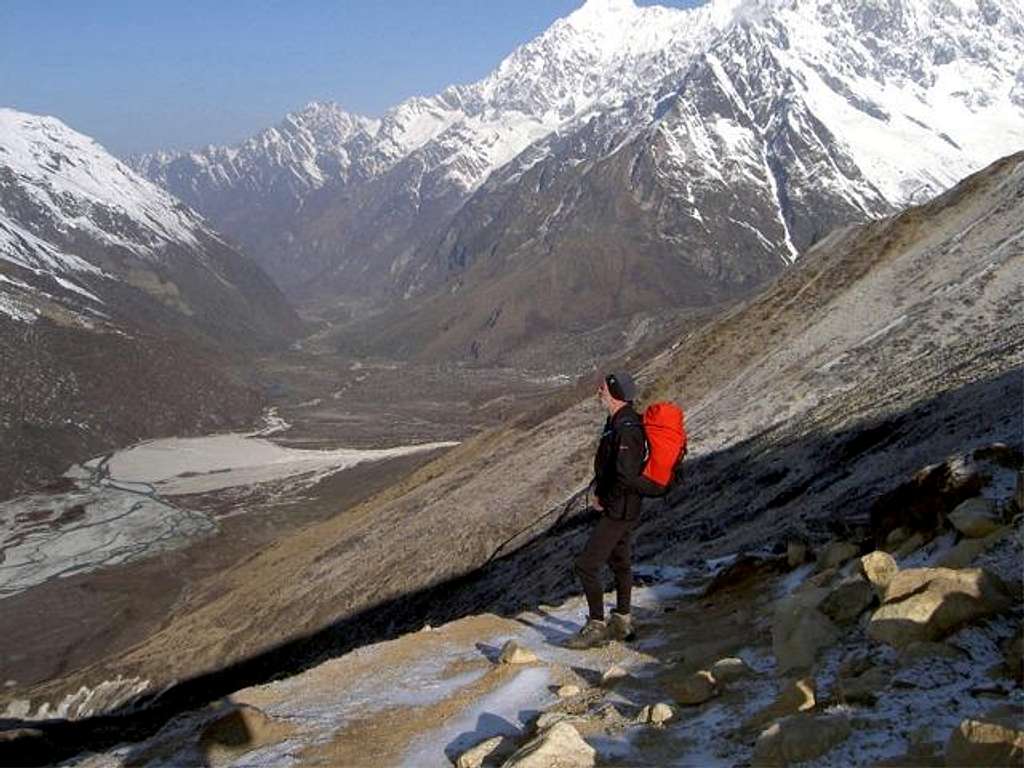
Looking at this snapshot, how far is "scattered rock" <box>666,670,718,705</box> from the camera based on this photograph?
9156 mm

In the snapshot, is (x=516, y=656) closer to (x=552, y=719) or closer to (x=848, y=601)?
(x=552, y=719)

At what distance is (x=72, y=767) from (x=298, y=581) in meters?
36.3

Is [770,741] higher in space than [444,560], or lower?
higher

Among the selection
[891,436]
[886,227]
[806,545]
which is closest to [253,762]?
[806,545]

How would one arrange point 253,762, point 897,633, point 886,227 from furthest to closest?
point 886,227, point 253,762, point 897,633

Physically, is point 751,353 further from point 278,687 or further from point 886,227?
point 278,687

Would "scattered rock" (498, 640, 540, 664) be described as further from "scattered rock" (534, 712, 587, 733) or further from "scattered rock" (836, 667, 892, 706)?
"scattered rock" (836, 667, 892, 706)

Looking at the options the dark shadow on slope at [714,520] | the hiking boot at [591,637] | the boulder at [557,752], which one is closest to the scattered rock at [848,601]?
the hiking boot at [591,637]

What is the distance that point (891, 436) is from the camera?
86.2ft

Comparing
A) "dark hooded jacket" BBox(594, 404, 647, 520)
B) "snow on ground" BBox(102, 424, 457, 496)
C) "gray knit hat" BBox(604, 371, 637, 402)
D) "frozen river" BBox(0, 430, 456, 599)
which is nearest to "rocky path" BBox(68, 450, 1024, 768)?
"dark hooded jacket" BBox(594, 404, 647, 520)

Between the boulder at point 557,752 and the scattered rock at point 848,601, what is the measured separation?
3337 mm

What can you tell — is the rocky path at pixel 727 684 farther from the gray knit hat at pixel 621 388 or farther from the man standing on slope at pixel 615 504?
the gray knit hat at pixel 621 388

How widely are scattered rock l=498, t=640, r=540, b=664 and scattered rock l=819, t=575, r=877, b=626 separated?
367 cm

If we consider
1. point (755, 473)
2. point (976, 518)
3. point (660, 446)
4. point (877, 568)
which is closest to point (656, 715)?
point (877, 568)
